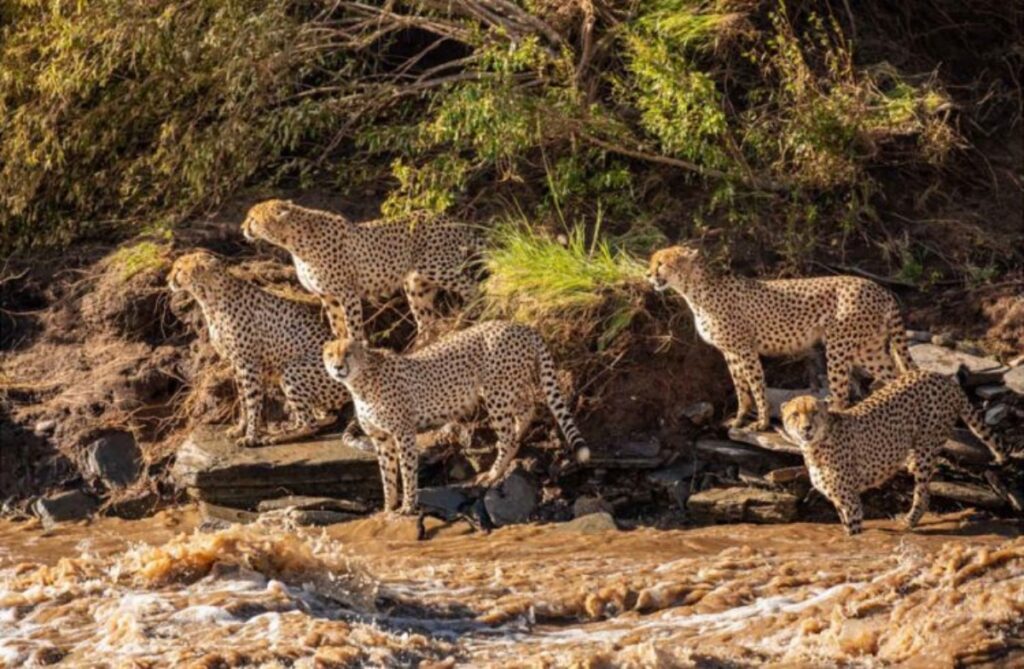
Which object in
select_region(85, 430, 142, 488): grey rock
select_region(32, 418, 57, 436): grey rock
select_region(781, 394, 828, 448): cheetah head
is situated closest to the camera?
select_region(781, 394, 828, 448): cheetah head

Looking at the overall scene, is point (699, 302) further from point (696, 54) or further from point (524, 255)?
point (696, 54)

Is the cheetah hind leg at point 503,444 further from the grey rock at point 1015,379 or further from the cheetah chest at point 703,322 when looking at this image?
the grey rock at point 1015,379

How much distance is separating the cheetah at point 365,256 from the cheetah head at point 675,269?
1454 mm

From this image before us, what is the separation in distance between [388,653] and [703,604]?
1703 mm

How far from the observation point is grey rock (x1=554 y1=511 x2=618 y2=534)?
469 inches

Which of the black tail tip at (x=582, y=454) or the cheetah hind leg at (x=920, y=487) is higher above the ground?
the black tail tip at (x=582, y=454)

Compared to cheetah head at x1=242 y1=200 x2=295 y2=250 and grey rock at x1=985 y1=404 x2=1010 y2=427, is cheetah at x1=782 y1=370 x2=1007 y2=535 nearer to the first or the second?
grey rock at x1=985 y1=404 x2=1010 y2=427

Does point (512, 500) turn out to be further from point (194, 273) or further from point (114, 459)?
point (114, 459)

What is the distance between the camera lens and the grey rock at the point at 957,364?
1245cm

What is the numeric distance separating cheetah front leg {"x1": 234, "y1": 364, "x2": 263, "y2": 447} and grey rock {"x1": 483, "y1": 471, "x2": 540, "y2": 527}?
151 centimetres

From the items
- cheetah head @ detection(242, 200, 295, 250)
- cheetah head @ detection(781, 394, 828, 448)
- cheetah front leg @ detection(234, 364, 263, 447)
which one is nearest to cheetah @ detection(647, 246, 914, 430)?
cheetah head @ detection(781, 394, 828, 448)

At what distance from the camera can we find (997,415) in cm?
1222

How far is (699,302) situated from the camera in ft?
40.5

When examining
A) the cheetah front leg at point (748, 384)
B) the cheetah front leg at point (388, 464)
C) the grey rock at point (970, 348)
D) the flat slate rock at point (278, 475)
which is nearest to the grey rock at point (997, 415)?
the grey rock at point (970, 348)
